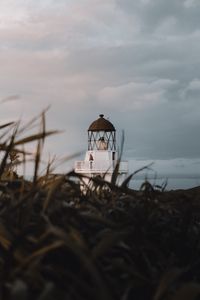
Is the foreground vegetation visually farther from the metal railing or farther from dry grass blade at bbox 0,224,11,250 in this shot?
the metal railing

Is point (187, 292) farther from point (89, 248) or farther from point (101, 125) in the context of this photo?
point (101, 125)

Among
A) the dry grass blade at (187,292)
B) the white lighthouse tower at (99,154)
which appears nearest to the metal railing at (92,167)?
the white lighthouse tower at (99,154)

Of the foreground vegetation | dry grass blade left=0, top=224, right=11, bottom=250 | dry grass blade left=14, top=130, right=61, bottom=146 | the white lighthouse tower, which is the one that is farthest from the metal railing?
dry grass blade left=0, top=224, right=11, bottom=250

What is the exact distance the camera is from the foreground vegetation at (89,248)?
1.15 m

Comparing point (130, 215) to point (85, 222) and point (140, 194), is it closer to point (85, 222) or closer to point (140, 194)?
point (85, 222)

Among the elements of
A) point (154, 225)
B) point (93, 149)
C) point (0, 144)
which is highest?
point (93, 149)

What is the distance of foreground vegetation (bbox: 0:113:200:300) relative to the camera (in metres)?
1.15

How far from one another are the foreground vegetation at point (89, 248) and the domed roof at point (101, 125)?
1708 inches

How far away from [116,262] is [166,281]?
201 mm

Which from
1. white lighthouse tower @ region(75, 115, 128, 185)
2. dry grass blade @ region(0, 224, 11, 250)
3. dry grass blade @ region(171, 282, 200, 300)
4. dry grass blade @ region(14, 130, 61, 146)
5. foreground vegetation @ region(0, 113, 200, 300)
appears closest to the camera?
dry grass blade @ region(171, 282, 200, 300)

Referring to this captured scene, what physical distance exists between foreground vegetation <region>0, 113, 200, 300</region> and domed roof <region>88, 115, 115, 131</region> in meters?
43.4

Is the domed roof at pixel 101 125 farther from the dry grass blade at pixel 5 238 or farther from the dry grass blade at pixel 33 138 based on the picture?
the dry grass blade at pixel 5 238

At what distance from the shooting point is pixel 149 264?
1.43 m

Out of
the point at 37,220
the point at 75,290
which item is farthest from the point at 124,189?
the point at 75,290
